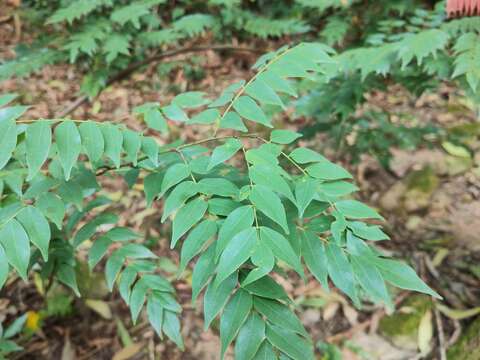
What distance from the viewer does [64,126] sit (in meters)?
1.10

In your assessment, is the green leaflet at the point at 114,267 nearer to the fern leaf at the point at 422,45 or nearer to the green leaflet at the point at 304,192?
the green leaflet at the point at 304,192

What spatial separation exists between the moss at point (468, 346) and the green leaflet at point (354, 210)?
3.91 ft

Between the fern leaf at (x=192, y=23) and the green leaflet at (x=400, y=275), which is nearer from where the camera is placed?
the green leaflet at (x=400, y=275)

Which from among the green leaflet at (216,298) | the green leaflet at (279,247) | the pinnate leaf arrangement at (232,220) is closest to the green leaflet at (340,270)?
the pinnate leaf arrangement at (232,220)

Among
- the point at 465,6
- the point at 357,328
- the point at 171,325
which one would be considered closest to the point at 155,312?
the point at 171,325

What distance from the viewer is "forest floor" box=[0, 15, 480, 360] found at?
218 cm

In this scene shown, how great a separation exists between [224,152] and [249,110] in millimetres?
174

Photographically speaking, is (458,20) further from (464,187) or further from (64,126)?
(64,126)

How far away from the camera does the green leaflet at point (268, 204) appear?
912 mm

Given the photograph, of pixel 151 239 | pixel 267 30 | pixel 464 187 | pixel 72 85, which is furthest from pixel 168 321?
pixel 72 85

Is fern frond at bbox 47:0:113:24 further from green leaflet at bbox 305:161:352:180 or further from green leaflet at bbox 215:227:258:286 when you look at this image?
green leaflet at bbox 215:227:258:286

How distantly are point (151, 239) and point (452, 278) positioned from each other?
5.91ft

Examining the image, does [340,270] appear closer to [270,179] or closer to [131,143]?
[270,179]

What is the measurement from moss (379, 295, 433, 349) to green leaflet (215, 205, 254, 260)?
1.66m
